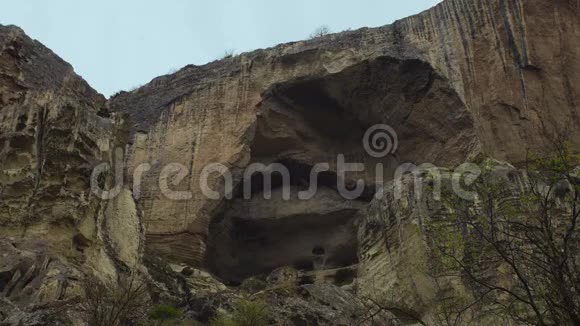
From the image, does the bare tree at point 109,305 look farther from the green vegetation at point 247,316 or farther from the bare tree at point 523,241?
the bare tree at point 523,241

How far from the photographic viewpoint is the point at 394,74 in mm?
23344

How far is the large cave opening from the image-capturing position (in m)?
23.2

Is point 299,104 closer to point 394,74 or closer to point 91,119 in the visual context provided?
point 394,74

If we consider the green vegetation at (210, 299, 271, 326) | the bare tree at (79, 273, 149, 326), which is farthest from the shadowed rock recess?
the bare tree at (79, 273, 149, 326)

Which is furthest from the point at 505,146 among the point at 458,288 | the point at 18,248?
the point at 18,248

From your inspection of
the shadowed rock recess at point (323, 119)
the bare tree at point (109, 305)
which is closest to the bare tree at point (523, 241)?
the shadowed rock recess at point (323, 119)

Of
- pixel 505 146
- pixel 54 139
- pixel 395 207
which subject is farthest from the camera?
pixel 505 146

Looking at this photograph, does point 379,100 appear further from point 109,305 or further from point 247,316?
point 109,305

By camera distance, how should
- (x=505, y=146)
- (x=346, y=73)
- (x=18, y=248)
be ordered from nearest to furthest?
(x=18, y=248) → (x=505, y=146) → (x=346, y=73)

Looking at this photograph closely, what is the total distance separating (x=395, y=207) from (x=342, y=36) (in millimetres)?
8888
